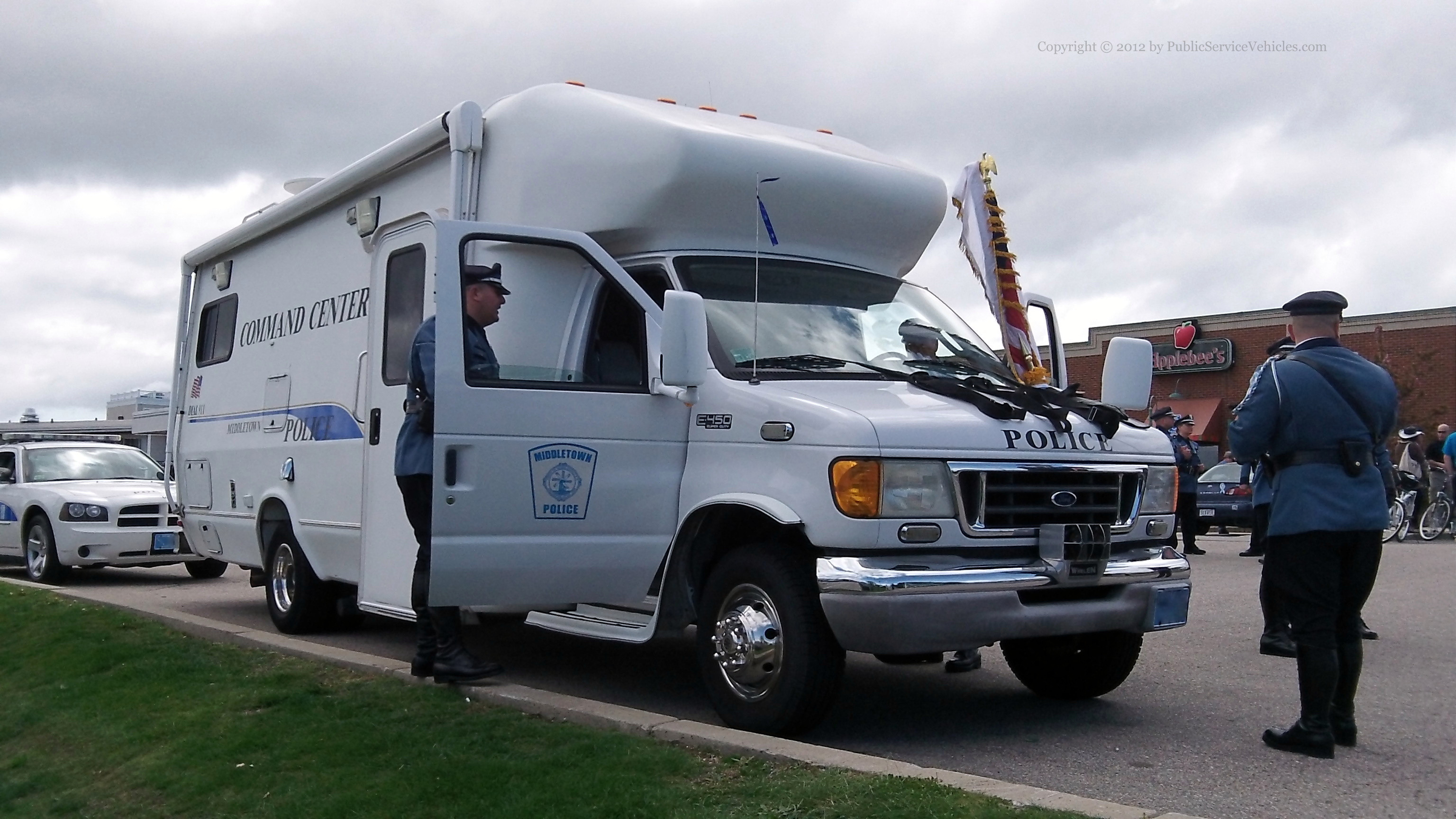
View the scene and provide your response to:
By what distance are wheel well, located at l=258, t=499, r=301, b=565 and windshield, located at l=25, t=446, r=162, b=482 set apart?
6.31 metres

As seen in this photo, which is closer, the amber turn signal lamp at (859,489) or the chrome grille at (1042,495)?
the amber turn signal lamp at (859,489)

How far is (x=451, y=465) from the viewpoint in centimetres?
555

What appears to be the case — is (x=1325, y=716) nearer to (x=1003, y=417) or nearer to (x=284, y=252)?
(x=1003, y=417)

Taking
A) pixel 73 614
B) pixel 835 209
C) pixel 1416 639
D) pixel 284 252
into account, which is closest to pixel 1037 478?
pixel 835 209

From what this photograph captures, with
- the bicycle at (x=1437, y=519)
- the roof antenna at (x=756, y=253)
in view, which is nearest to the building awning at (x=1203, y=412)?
the bicycle at (x=1437, y=519)

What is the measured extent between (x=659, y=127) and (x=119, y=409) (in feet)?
237

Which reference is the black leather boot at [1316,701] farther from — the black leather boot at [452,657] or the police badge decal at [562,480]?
the black leather boot at [452,657]

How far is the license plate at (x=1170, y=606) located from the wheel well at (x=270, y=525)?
5432 millimetres

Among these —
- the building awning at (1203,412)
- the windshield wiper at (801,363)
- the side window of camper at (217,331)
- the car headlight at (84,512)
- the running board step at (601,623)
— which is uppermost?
the building awning at (1203,412)

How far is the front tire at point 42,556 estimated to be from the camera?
44.0 ft

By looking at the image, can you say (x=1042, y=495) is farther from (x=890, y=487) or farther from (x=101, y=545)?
(x=101, y=545)

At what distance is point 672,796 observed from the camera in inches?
174

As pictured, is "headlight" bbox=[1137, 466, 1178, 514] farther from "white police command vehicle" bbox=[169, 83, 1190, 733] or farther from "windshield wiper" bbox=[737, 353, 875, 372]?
"windshield wiper" bbox=[737, 353, 875, 372]

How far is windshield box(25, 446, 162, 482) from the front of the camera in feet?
47.2
